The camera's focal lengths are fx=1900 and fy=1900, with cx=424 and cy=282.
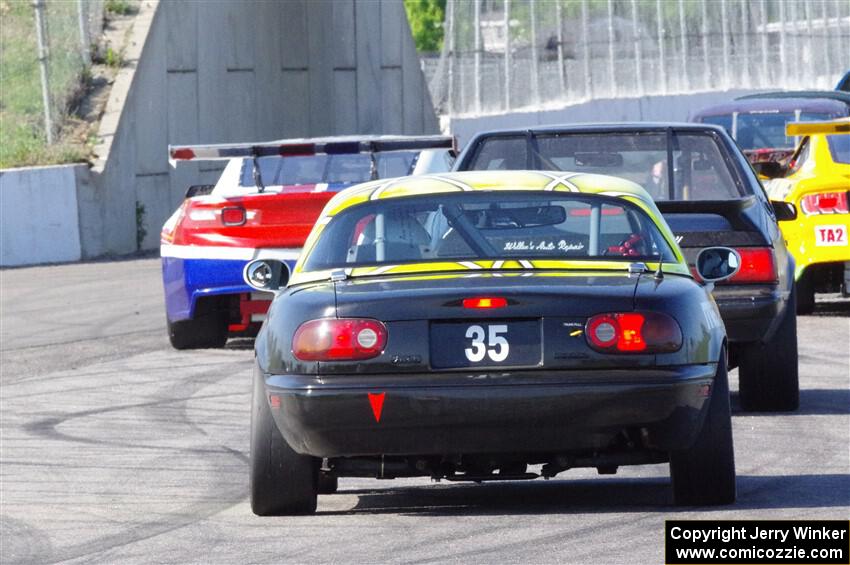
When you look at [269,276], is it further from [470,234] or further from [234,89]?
[234,89]

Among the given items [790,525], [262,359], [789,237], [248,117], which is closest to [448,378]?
[262,359]

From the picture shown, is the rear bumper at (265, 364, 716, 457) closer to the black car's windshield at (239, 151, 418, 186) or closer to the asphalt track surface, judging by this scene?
the asphalt track surface

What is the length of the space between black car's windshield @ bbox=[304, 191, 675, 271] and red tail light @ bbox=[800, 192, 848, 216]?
7.12 metres

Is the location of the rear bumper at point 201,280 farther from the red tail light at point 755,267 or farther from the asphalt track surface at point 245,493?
the red tail light at point 755,267

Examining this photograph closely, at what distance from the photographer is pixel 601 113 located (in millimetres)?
42844

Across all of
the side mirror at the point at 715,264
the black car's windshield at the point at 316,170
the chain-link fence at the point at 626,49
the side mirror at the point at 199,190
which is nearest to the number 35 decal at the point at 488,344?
the side mirror at the point at 715,264

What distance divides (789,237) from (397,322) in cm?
843

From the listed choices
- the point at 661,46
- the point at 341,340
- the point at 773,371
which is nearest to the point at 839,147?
the point at 773,371

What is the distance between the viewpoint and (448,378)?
21.1 ft

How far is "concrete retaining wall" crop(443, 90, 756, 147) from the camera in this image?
3719 cm

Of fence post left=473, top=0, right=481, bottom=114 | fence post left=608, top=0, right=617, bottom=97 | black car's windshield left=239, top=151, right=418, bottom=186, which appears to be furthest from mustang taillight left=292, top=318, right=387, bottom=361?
fence post left=608, top=0, right=617, bottom=97

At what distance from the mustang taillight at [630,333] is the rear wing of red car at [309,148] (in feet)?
20.3

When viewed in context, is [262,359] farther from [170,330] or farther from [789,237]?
[789,237]

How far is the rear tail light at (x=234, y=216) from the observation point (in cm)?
1291
